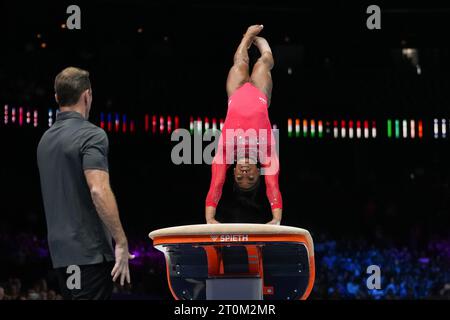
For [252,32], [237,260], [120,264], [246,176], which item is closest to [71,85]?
[120,264]

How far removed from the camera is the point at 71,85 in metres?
2.96

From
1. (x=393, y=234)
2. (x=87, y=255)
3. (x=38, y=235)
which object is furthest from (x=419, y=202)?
(x=87, y=255)

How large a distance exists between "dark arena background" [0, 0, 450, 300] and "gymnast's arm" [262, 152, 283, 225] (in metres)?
5.23

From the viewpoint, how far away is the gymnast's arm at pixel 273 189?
4.95m

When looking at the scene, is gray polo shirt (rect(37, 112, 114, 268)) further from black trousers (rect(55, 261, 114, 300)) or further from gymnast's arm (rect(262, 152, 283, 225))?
gymnast's arm (rect(262, 152, 283, 225))

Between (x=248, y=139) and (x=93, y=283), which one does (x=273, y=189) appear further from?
(x=93, y=283)

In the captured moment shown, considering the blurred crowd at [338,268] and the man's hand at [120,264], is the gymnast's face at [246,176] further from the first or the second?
the blurred crowd at [338,268]

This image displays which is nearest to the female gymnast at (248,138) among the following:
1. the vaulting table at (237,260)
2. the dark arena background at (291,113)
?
the vaulting table at (237,260)

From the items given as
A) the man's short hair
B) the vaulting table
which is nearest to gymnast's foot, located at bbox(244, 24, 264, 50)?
the vaulting table

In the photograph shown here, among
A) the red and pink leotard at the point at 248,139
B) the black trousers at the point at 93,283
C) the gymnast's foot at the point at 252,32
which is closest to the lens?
the black trousers at the point at 93,283

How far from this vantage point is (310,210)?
11227 mm

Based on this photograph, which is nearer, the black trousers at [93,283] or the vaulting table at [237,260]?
the black trousers at [93,283]

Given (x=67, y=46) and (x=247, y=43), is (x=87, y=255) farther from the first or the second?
(x=67, y=46)

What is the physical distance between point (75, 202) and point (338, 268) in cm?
793
